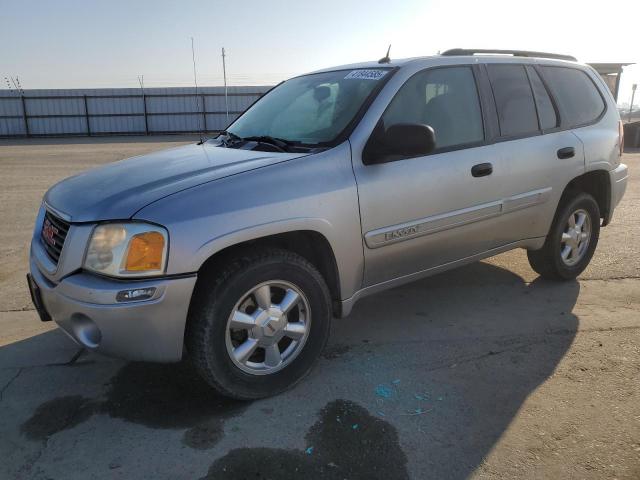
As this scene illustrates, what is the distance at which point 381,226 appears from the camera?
10.3 ft

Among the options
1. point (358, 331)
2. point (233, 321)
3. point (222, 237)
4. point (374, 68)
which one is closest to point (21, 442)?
point (233, 321)

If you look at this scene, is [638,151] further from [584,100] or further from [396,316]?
[396,316]

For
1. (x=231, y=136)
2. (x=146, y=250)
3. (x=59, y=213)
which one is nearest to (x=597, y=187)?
(x=231, y=136)

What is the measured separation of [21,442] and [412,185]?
98.0 inches

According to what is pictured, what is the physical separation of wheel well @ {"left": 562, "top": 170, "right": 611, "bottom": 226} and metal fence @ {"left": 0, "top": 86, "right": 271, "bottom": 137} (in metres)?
23.3

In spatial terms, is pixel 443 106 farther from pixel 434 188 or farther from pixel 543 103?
pixel 543 103

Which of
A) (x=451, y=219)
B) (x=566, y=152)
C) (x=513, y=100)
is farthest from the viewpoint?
(x=566, y=152)

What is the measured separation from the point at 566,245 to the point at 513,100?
4.67 feet

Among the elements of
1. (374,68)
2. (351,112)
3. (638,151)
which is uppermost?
(374,68)

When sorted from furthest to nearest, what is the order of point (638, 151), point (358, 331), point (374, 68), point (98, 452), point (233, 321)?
point (638, 151)
point (358, 331)
point (374, 68)
point (233, 321)
point (98, 452)

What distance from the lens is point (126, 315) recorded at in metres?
2.45

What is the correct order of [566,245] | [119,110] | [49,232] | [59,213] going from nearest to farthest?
[59,213] < [49,232] < [566,245] < [119,110]

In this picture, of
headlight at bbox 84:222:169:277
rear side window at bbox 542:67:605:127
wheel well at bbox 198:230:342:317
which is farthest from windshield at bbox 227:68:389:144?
rear side window at bbox 542:67:605:127

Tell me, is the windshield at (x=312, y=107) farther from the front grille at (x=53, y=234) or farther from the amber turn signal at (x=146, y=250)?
the front grille at (x=53, y=234)
